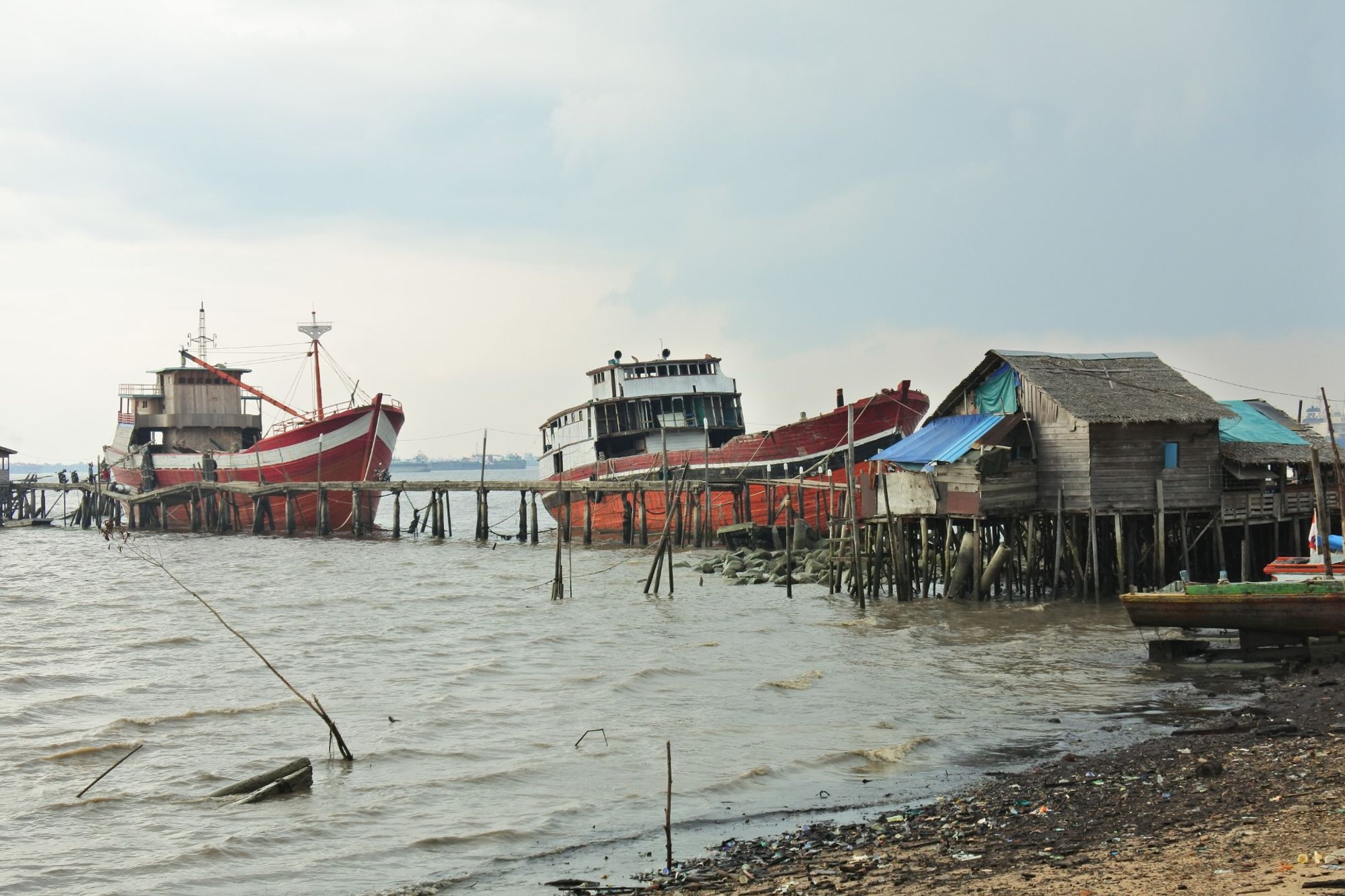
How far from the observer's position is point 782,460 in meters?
37.6

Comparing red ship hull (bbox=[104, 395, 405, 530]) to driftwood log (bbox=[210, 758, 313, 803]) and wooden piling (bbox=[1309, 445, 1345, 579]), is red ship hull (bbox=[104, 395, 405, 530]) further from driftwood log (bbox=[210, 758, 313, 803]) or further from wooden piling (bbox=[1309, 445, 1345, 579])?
wooden piling (bbox=[1309, 445, 1345, 579])

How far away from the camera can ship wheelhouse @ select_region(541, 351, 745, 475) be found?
43.1 metres

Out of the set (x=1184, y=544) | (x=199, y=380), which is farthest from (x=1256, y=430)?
(x=199, y=380)

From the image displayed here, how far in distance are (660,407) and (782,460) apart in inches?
288

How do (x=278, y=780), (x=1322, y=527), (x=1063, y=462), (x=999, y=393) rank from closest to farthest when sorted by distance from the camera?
(x=278, y=780), (x=1322, y=527), (x=1063, y=462), (x=999, y=393)

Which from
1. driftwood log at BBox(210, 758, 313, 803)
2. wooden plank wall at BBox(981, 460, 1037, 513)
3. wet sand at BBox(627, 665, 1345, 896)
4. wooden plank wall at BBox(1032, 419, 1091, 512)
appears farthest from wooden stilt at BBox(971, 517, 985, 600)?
driftwood log at BBox(210, 758, 313, 803)

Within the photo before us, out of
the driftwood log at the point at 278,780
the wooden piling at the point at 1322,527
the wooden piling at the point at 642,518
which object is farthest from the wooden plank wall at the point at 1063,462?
the wooden piling at the point at 642,518

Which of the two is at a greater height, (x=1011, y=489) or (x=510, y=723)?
(x=1011, y=489)

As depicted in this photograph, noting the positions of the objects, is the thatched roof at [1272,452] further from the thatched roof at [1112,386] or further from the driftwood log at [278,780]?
the driftwood log at [278,780]

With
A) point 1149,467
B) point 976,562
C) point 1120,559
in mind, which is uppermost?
point 1149,467

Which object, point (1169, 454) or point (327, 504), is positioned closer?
point (1169, 454)

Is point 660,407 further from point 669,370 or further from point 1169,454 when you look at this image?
point 1169,454

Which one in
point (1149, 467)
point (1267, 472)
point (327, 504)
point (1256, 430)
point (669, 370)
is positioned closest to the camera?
point (1149, 467)

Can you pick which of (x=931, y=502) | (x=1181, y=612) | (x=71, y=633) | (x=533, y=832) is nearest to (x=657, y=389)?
(x=931, y=502)
